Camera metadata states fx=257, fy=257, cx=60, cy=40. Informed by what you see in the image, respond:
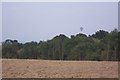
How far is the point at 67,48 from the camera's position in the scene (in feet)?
66.9

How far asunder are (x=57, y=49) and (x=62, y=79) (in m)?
13.1

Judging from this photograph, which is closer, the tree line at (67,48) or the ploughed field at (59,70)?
the ploughed field at (59,70)

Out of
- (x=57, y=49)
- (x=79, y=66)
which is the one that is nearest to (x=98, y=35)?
(x=57, y=49)

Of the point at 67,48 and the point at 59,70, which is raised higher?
the point at 67,48

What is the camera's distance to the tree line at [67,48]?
685 inches

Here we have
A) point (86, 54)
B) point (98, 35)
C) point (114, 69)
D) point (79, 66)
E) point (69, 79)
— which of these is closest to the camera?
point (69, 79)

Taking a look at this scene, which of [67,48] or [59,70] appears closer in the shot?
[59,70]

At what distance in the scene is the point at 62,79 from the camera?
22.4ft

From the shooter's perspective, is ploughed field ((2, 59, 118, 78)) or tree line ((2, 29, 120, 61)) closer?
ploughed field ((2, 59, 118, 78))

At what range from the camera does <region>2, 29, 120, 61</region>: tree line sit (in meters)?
17.4

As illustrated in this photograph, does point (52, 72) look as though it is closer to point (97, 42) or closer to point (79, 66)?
point (79, 66)

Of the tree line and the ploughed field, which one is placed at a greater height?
the tree line

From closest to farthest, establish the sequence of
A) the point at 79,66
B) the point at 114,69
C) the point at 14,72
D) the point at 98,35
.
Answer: the point at 14,72 → the point at 114,69 → the point at 79,66 → the point at 98,35

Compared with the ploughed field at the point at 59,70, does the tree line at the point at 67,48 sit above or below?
above
